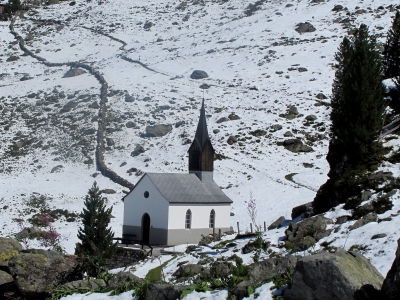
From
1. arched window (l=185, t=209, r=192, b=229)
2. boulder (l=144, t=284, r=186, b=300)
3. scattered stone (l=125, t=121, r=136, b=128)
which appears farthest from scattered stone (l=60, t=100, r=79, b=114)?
boulder (l=144, t=284, r=186, b=300)

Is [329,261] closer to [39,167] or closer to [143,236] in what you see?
[143,236]

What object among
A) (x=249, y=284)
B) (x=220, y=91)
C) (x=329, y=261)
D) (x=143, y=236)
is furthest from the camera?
(x=220, y=91)

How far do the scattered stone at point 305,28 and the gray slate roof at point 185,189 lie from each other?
195ft

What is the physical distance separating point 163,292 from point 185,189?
97.5 ft

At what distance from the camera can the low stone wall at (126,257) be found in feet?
111

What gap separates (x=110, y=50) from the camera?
104188 millimetres

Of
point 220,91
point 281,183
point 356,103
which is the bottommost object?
point 281,183

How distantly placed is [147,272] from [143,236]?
13115 mm

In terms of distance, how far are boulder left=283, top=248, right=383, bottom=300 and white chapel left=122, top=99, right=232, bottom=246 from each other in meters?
29.6

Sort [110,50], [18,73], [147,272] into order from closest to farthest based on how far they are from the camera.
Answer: [147,272] < [18,73] < [110,50]

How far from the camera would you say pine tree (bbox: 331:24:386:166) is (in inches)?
1113

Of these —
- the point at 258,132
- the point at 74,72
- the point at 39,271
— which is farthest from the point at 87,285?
the point at 74,72

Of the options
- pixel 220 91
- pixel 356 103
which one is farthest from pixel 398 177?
pixel 220 91

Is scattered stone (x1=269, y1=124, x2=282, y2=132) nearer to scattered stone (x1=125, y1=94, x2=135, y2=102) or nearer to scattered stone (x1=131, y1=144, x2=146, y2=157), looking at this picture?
scattered stone (x1=131, y1=144, x2=146, y2=157)
